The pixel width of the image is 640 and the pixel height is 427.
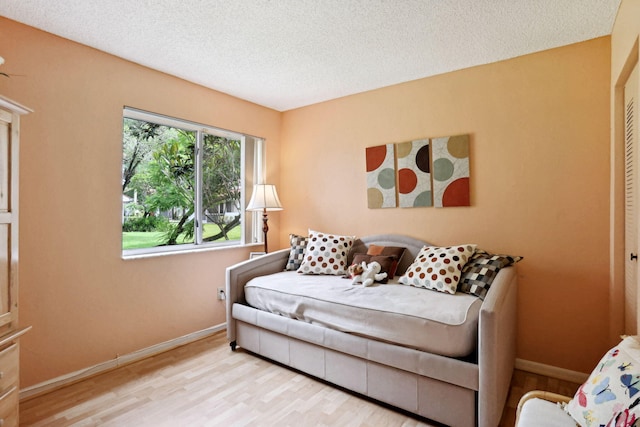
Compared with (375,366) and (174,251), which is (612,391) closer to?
(375,366)

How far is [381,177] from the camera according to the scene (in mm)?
3139

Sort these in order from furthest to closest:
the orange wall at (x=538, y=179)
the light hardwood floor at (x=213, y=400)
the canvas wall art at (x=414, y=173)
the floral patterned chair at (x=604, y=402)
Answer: the canvas wall art at (x=414, y=173) < the orange wall at (x=538, y=179) < the light hardwood floor at (x=213, y=400) < the floral patterned chair at (x=604, y=402)

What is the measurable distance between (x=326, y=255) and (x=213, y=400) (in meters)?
1.43

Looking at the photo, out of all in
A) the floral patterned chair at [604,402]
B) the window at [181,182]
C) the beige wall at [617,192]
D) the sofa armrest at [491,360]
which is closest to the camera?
the floral patterned chair at [604,402]

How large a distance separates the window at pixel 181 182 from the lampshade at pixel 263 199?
215mm

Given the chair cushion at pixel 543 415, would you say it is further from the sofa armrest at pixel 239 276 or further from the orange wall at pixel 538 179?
the sofa armrest at pixel 239 276

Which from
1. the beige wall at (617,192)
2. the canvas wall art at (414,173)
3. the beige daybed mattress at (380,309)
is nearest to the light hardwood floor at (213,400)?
the beige daybed mattress at (380,309)

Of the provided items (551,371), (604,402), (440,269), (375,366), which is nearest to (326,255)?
(440,269)

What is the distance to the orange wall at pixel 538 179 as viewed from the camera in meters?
2.23

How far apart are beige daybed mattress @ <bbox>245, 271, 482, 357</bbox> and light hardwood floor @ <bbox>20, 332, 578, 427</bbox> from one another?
434 millimetres

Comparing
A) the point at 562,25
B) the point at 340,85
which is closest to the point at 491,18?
the point at 562,25

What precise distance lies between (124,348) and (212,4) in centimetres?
255

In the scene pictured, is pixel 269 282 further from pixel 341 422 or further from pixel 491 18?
pixel 491 18

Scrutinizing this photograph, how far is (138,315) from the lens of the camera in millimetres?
2639
